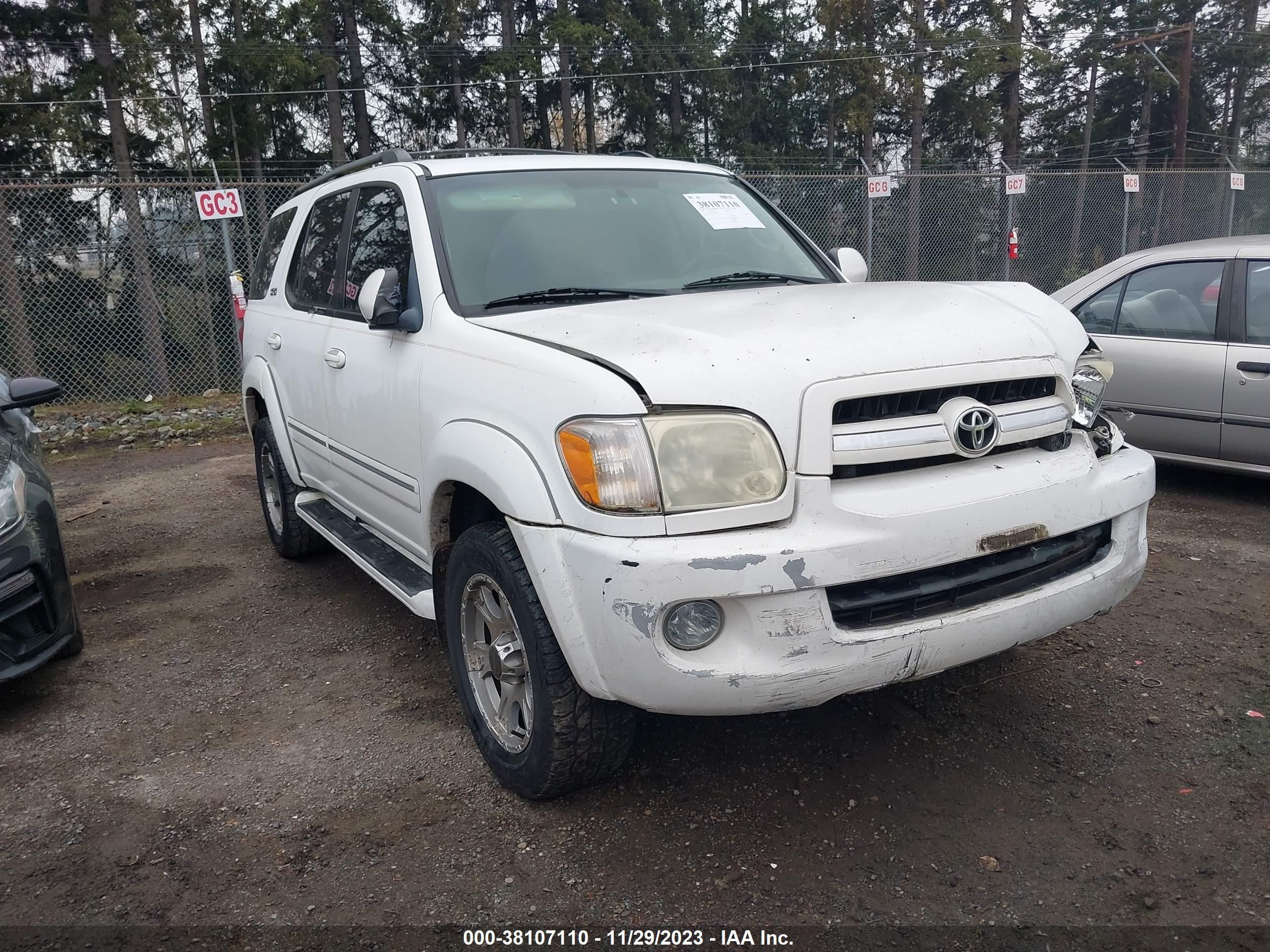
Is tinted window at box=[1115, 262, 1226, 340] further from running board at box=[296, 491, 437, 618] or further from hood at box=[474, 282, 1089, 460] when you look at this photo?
running board at box=[296, 491, 437, 618]

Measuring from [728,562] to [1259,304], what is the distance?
4763 mm

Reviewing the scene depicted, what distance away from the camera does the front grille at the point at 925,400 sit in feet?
7.96

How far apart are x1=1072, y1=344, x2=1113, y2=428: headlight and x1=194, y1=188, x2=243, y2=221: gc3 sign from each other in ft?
31.3

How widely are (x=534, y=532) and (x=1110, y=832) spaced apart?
5.69 ft

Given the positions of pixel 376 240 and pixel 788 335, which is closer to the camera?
pixel 788 335

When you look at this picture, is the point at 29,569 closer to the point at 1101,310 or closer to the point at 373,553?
the point at 373,553

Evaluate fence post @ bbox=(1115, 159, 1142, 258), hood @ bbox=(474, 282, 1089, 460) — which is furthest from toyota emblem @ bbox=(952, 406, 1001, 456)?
fence post @ bbox=(1115, 159, 1142, 258)

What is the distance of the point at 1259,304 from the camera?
17.8 ft

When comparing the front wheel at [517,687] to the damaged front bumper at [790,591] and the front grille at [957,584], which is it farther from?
the front grille at [957,584]

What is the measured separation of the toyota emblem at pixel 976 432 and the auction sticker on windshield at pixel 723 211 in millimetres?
1620

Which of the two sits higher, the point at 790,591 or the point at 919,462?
the point at 919,462

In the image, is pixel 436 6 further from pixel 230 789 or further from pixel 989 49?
pixel 230 789

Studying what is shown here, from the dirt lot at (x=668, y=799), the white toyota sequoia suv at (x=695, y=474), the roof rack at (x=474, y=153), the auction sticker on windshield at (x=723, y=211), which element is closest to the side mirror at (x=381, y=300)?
the white toyota sequoia suv at (x=695, y=474)

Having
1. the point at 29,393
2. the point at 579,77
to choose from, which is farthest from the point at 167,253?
the point at 579,77
